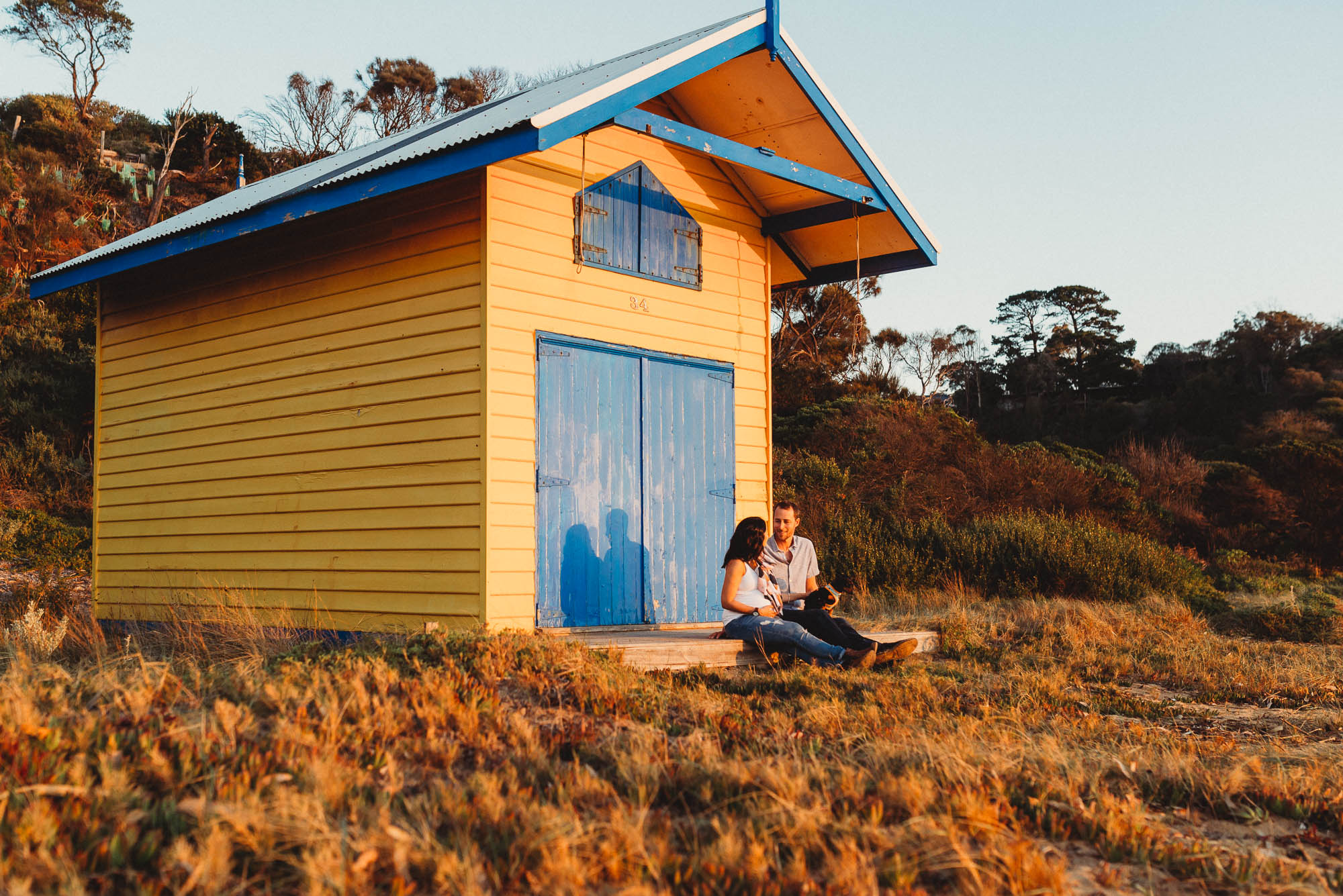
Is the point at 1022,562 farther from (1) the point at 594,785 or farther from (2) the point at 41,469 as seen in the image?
(2) the point at 41,469

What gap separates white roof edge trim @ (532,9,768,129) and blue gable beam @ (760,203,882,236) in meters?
1.57

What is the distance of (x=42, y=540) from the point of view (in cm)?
1473

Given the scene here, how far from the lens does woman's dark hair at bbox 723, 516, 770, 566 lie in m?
7.26

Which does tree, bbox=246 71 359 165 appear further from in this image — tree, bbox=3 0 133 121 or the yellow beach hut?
the yellow beach hut

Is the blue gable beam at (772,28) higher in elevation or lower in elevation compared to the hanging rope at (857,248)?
higher

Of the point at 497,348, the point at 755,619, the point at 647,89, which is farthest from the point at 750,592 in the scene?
the point at 647,89


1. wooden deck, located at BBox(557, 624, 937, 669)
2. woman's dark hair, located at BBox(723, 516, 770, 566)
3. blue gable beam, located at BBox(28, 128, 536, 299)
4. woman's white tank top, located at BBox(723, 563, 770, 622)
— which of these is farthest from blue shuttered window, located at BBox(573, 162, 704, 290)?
wooden deck, located at BBox(557, 624, 937, 669)

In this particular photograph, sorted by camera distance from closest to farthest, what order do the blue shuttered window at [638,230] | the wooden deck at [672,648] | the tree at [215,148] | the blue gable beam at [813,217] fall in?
the wooden deck at [672,648], the blue shuttered window at [638,230], the blue gable beam at [813,217], the tree at [215,148]

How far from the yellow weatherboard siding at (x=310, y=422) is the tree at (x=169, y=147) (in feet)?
69.5

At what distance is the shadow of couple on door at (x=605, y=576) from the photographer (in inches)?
305

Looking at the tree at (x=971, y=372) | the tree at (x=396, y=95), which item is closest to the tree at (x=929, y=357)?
the tree at (x=971, y=372)

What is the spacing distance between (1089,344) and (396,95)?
27146 millimetres

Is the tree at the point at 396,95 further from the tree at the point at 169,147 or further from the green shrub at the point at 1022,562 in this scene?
the green shrub at the point at 1022,562

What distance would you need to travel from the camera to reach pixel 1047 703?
21.1ft
